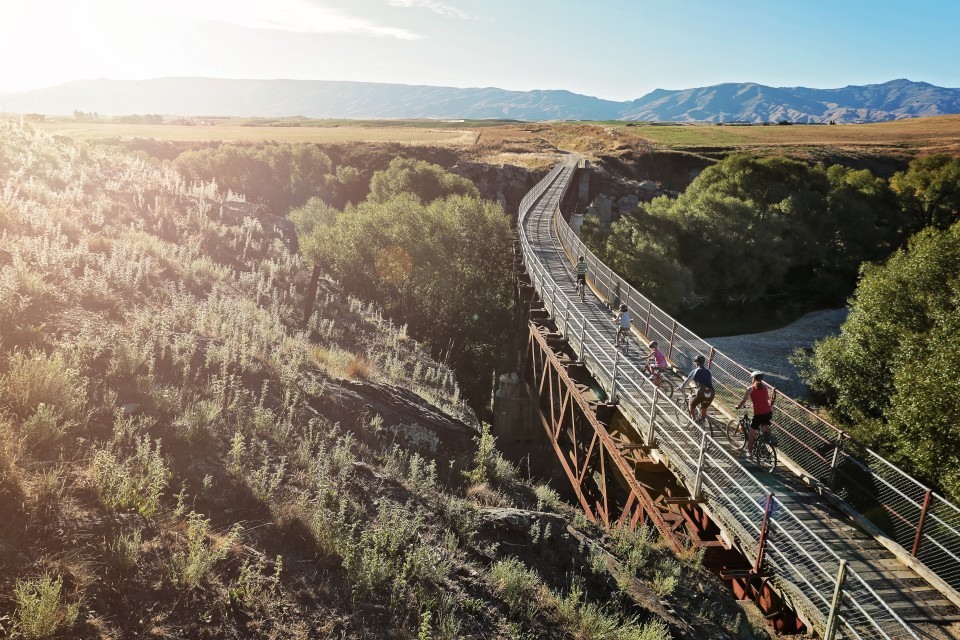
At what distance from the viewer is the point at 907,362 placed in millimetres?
17062

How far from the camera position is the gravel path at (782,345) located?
2936 centimetres

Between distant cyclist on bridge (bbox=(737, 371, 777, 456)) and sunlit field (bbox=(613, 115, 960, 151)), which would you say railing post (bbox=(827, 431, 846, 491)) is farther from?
sunlit field (bbox=(613, 115, 960, 151))

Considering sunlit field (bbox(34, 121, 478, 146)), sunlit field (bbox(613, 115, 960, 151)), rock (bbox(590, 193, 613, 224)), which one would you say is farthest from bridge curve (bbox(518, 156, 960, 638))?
sunlit field (bbox(613, 115, 960, 151))

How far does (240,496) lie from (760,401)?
31.6ft

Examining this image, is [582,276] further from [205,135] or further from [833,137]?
[833,137]

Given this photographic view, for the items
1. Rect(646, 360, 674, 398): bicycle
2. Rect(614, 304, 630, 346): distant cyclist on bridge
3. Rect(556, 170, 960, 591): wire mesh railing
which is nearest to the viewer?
Rect(556, 170, 960, 591): wire mesh railing

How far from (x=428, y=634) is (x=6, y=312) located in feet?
24.7

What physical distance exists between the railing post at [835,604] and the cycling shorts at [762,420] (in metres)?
4.08

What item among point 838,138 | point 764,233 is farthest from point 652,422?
point 838,138

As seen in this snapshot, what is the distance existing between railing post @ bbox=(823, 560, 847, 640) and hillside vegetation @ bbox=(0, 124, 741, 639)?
4.45ft

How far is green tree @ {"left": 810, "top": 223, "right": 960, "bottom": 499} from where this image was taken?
13727mm

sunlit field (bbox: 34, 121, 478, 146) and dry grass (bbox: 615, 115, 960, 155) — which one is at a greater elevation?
dry grass (bbox: 615, 115, 960, 155)

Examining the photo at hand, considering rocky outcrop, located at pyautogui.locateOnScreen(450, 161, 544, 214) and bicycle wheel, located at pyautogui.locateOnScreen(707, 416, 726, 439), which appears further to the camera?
rocky outcrop, located at pyautogui.locateOnScreen(450, 161, 544, 214)

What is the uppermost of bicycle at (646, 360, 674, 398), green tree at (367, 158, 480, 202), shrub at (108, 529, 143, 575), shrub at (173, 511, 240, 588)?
green tree at (367, 158, 480, 202)
